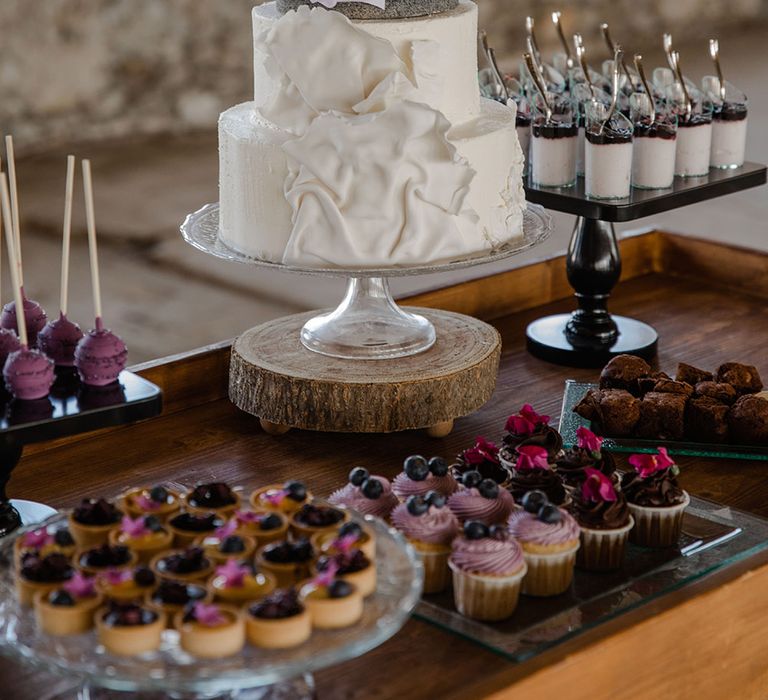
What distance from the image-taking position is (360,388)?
71.5 inches

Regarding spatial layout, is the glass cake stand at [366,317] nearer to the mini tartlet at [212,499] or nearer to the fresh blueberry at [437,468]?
the fresh blueberry at [437,468]

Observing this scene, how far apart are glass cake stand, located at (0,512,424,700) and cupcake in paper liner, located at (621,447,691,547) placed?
1.29 ft

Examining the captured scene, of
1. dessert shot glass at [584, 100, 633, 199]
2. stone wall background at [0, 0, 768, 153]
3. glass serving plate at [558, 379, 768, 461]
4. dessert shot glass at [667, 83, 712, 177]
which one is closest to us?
glass serving plate at [558, 379, 768, 461]

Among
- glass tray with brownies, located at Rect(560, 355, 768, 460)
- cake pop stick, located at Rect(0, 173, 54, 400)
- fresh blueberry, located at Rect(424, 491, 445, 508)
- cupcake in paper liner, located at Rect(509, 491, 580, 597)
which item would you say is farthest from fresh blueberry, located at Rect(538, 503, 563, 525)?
cake pop stick, located at Rect(0, 173, 54, 400)

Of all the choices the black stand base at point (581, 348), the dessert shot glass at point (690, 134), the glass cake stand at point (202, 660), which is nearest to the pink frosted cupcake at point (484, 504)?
the glass cake stand at point (202, 660)

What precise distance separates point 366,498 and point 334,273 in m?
0.36

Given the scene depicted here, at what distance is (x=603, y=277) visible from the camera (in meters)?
2.26

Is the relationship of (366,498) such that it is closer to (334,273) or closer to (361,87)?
(334,273)

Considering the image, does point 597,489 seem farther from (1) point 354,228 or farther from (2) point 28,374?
(2) point 28,374

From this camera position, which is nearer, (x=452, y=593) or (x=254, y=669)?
(x=254, y=669)

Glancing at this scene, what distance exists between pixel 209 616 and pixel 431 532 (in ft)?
1.16

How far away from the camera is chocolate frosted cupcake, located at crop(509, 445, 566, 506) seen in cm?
154

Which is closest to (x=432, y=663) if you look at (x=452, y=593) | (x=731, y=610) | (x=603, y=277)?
(x=452, y=593)

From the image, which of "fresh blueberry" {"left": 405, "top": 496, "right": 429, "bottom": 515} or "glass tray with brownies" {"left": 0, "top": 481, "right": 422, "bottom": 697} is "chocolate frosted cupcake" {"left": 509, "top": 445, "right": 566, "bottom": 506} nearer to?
"fresh blueberry" {"left": 405, "top": 496, "right": 429, "bottom": 515}
